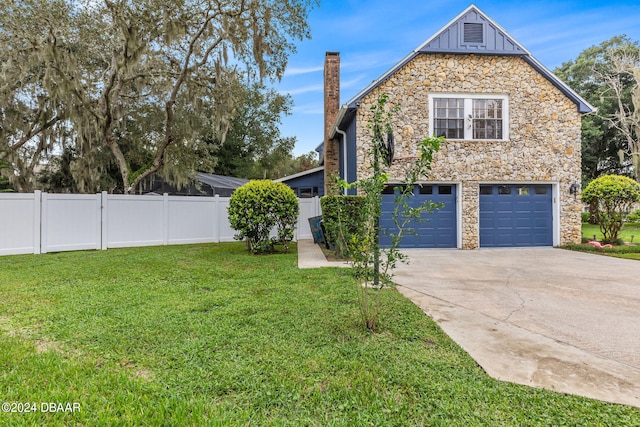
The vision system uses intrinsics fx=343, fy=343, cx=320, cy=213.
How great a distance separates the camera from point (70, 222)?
8.88 meters

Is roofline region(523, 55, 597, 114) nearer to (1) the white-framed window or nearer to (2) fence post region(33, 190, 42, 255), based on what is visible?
(1) the white-framed window

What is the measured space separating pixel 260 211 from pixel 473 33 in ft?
25.5

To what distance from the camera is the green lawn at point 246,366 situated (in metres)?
2.01

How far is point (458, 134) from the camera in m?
9.80

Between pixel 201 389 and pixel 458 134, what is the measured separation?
953 centimetres

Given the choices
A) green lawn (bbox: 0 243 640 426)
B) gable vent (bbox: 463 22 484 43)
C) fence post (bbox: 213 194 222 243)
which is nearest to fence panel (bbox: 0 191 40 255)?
fence post (bbox: 213 194 222 243)

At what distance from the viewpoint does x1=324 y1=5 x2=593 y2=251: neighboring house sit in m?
9.61

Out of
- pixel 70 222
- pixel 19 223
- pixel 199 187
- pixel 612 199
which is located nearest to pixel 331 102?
pixel 199 187

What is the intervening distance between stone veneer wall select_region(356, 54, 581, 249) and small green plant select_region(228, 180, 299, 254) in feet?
9.83

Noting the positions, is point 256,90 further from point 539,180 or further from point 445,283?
point 445,283

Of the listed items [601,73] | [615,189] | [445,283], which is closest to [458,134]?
[615,189]

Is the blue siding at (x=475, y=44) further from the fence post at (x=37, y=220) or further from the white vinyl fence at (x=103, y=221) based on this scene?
the fence post at (x=37, y=220)

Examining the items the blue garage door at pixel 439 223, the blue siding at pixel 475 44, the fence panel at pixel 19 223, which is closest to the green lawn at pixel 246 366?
the fence panel at pixel 19 223

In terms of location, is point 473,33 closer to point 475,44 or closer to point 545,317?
point 475,44
